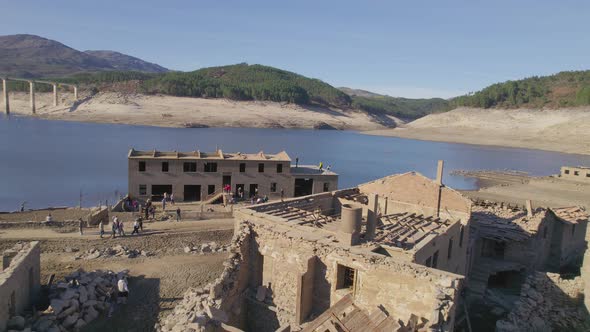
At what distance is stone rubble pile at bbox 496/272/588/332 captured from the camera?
19.3 metres

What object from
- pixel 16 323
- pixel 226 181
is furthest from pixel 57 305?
pixel 226 181

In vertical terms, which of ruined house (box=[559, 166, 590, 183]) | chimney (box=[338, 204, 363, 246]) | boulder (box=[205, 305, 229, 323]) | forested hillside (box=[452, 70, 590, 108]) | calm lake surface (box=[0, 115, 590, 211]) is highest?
forested hillside (box=[452, 70, 590, 108])

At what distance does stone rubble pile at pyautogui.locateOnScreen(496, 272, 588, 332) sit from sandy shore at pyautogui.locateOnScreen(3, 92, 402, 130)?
132164 millimetres

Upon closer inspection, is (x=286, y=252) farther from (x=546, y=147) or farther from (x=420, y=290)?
(x=546, y=147)

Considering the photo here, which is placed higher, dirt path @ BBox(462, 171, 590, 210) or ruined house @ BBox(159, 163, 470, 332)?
ruined house @ BBox(159, 163, 470, 332)

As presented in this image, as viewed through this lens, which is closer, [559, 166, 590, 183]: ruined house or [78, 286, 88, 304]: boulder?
[78, 286, 88, 304]: boulder

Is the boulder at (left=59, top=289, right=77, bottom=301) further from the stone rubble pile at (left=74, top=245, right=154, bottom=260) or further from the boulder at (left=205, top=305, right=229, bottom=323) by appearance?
the boulder at (left=205, top=305, right=229, bottom=323)

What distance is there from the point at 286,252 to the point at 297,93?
183515mm

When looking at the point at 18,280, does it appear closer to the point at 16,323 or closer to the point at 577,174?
the point at 16,323

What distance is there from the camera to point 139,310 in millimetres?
19812

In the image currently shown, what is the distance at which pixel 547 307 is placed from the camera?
21.1m

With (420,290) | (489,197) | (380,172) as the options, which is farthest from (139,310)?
(380,172)

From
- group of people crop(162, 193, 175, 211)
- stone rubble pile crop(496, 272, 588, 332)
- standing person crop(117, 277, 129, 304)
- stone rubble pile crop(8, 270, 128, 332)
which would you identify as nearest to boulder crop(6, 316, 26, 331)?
stone rubble pile crop(8, 270, 128, 332)

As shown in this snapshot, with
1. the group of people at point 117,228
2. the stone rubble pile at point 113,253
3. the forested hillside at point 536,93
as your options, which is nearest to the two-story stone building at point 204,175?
the group of people at point 117,228
